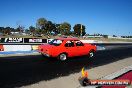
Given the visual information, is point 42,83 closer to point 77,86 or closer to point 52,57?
point 77,86

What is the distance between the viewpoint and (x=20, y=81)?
891 cm

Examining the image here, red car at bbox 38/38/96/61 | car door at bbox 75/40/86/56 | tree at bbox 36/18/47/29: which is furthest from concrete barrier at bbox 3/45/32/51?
tree at bbox 36/18/47/29

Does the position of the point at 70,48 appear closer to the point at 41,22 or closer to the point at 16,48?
the point at 16,48

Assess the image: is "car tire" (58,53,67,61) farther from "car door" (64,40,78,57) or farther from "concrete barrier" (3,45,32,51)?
"concrete barrier" (3,45,32,51)

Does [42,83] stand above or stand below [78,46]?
below

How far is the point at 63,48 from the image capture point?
1497 centimetres

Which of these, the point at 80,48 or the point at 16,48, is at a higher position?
the point at 80,48

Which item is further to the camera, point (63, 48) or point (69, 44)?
point (69, 44)

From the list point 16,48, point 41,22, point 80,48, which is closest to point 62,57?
point 80,48

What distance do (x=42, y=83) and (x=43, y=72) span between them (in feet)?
7.53

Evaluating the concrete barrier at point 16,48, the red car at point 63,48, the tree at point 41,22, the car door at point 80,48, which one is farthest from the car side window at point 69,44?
the tree at point 41,22

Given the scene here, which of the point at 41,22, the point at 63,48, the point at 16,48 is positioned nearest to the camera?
the point at 63,48

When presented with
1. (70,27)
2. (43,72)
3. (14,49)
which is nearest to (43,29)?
(70,27)

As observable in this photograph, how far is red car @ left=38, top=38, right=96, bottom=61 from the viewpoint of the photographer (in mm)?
14484
